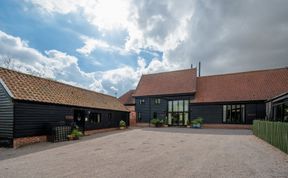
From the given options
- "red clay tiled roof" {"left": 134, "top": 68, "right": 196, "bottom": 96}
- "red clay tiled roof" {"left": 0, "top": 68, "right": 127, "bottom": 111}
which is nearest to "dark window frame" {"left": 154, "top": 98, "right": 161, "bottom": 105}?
"red clay tiled roof" {"left": 134, "top": 68, "right": 196, "bottom": 96}

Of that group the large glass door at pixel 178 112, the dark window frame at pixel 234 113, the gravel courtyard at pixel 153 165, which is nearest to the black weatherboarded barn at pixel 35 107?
the gravel courtyard at pixel 153 165

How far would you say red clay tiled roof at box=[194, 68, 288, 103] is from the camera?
2388cm

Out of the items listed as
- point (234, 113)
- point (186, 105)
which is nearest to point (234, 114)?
point (234, 113)

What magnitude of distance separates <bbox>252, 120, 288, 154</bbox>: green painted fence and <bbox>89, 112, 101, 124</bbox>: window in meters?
14.2

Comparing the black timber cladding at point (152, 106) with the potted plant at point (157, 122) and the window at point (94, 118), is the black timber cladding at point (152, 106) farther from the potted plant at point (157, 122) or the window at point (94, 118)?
the window at point (94, 118)

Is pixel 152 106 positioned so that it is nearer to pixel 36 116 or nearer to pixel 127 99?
pixel 127 99

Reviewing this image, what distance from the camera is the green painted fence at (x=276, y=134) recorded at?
9.08m

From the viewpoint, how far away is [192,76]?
1184 inches

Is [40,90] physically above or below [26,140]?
above

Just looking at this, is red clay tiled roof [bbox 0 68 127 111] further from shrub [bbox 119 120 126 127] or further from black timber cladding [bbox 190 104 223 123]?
black timber cladding [bbox 190 104 223 123]

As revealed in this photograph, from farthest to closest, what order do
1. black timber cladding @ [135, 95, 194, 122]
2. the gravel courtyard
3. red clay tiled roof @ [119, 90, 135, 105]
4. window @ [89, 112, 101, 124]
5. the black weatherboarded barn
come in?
red clay tiled roof @ [119, 90, 135, 105], black timber cladding @ [135, 95, 194, 122], window @ [89, 112, 101, 124], the black weatherboarded barn, the gravel courtyard

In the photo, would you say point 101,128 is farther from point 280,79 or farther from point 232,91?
point 280,79

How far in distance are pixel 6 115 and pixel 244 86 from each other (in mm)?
26008

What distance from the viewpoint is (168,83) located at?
31.1m
